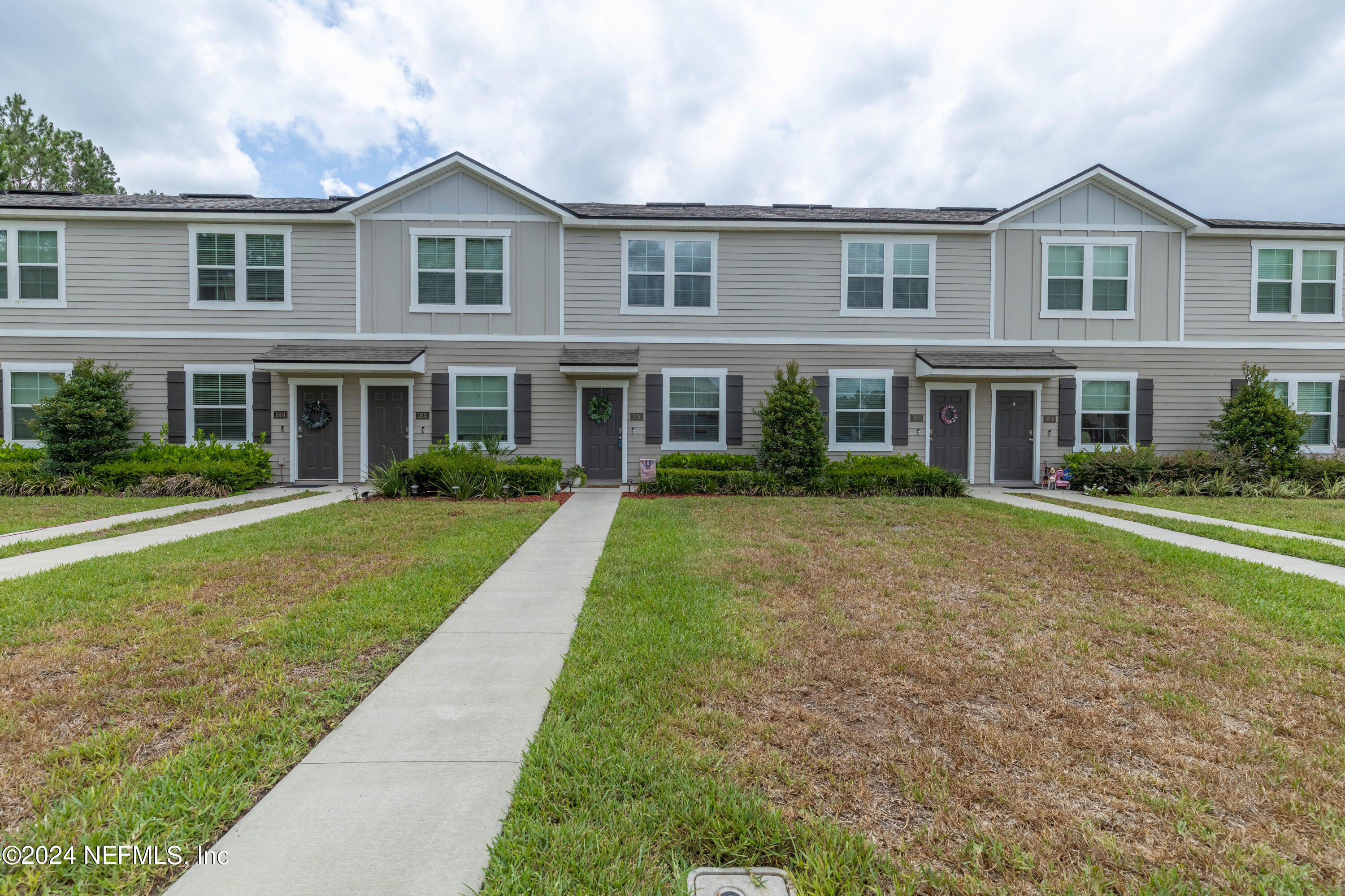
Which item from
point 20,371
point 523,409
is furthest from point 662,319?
point 20,371

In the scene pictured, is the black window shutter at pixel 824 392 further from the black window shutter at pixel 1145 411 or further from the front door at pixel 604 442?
the black window shutter at pixel 1145 411

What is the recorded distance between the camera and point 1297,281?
13500 millimetres

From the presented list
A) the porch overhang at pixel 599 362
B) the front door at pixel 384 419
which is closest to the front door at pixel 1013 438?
the porch overhang at pixel 599 362

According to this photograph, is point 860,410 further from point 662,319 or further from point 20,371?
point 20,371

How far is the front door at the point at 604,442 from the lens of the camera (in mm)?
13484

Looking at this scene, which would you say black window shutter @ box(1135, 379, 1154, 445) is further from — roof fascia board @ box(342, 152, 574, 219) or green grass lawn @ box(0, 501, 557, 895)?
green grass lawn @ box(0, 501, 557, 895)

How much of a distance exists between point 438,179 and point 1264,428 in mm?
17963

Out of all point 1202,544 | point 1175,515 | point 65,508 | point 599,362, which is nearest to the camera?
point 1202,544

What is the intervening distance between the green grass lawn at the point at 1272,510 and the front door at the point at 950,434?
284 centimetres

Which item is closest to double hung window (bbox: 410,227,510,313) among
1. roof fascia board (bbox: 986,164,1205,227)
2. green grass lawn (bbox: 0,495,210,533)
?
green grass lawn (bbox: 0,495,210,533)

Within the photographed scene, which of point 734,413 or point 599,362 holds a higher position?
point 599,362

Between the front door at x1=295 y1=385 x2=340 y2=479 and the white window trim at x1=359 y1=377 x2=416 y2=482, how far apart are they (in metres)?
0.50

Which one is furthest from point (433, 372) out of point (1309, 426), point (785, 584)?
point (1309, 426)

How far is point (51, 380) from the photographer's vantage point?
12.9 metres
